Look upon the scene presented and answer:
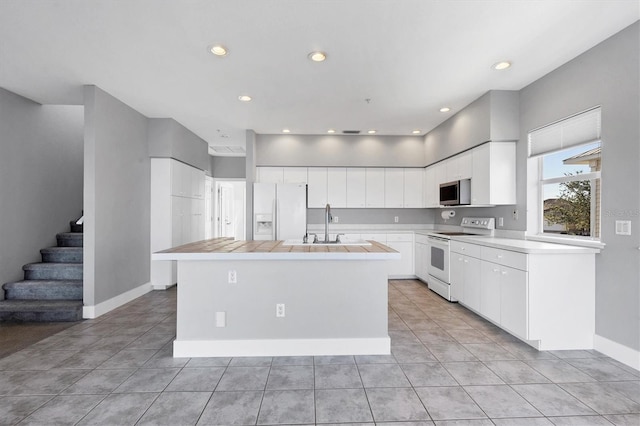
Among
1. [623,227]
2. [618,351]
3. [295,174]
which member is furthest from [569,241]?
[295,174]

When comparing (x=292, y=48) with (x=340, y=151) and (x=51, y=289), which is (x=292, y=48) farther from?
(x=51, y=289)

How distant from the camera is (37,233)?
412cm

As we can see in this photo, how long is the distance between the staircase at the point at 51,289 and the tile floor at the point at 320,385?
662mm

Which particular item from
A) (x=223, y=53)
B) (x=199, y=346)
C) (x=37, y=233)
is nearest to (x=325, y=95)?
(x=223, y=53)

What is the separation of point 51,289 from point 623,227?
592 cm

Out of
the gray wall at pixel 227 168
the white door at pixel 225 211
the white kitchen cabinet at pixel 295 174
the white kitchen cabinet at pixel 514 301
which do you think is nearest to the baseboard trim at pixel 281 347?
the white kitchen cabinet at pixel 514 301

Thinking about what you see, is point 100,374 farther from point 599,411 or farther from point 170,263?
point 599,411

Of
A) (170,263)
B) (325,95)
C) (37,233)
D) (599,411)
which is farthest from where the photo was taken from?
(170,263)

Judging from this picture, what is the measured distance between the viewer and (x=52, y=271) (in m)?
3.94

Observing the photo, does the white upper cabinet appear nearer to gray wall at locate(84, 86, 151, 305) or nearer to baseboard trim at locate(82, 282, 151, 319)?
gray wall at locate(84, 86, 151, 305)

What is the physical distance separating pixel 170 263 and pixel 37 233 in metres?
1.69

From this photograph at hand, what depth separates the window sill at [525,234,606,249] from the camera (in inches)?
105

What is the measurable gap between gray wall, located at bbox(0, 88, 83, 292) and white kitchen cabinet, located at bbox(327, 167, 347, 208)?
4.04m

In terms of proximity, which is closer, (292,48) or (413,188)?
(292,48)
